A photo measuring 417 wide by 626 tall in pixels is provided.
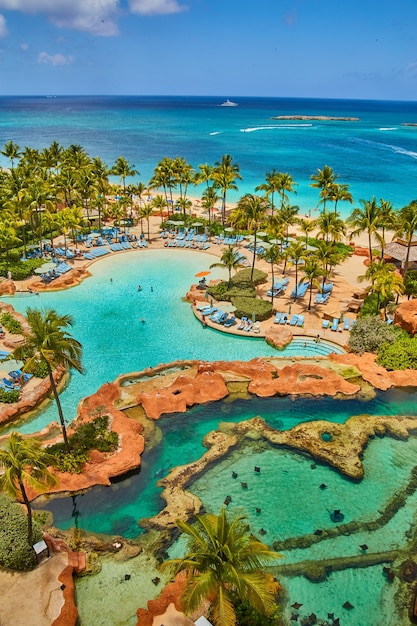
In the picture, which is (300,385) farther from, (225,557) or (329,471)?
(225,557)

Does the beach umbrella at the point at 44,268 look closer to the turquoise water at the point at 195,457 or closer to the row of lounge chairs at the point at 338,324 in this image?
the turquoise water at the point at 195,457

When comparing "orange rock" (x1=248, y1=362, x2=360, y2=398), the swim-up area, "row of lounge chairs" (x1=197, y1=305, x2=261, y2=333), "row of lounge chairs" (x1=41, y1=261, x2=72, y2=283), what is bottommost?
the swim-up area

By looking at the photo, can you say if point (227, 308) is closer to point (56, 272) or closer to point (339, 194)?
point (56, 272)

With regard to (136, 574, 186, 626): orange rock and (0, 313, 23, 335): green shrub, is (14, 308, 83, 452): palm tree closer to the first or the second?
(136, 574, 186, 626): orange rock

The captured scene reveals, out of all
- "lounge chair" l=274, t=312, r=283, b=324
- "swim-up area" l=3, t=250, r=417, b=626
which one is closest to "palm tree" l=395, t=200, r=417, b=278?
"lounge chair" l=274, t=312, r=283, b=324

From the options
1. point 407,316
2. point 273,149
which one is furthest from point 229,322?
point 273,149

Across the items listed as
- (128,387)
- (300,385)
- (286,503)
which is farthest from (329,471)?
(128,387)
